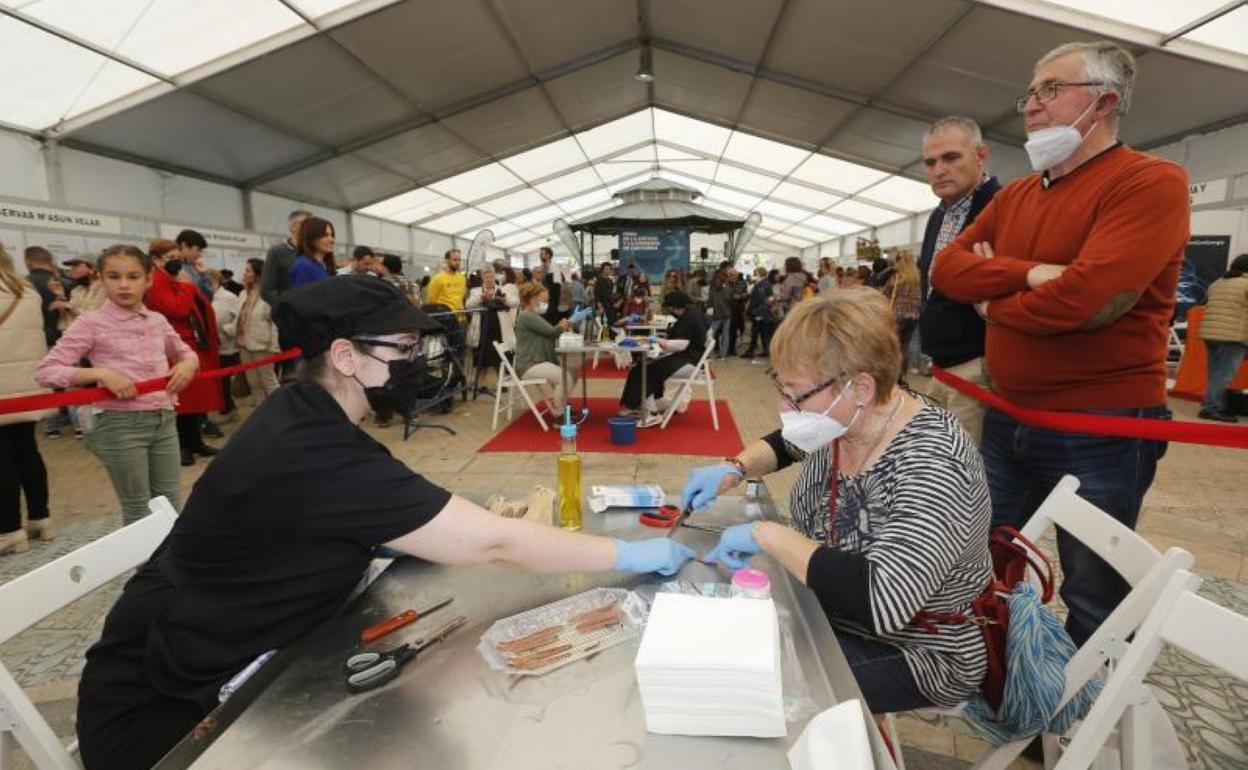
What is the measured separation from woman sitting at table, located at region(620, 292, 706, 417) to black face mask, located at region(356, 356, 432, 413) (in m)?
4.57

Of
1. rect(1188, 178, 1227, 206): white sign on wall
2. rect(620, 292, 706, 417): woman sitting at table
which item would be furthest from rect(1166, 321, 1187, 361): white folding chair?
rect(620, 292, 706, 417): woman sitting at table

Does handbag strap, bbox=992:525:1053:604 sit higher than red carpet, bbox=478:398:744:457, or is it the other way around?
handbag strap, bbox=992:525:1053:604

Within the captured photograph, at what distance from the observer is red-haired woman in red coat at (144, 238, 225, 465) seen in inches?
163

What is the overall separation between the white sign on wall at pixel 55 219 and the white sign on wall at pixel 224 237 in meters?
0.91

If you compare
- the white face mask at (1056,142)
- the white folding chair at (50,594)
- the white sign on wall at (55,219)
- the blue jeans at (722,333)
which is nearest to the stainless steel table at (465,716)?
the white folding chair at (50,594)

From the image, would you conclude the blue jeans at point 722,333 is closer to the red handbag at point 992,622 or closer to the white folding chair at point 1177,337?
the white folding chair at point 1177,337

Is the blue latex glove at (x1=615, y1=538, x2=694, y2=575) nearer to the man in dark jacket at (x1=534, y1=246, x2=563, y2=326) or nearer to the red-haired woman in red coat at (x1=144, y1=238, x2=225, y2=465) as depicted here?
the red-haired woman in red coat at (x1=144, y1=238, x2=225, y2=465)

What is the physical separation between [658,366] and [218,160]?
25.4 feet

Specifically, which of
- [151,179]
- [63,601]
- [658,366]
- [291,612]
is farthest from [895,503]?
[151,179]

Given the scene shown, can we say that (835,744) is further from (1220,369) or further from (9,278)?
(1220,369)

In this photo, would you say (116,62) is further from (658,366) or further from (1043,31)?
(1043,31)

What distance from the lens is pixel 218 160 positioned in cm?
914

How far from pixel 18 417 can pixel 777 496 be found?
4.31m

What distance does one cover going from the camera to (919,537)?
1.19 meters
